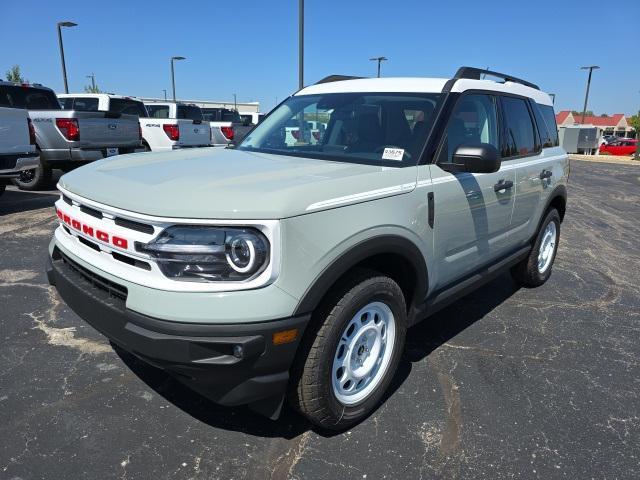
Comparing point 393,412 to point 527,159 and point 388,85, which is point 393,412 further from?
point 527,159

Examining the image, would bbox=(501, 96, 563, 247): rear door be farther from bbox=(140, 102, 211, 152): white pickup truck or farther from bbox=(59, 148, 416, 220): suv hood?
bbox=(140, 102, 211, 152): white pickup truck

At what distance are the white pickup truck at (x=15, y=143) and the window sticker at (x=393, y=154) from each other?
6.80 m

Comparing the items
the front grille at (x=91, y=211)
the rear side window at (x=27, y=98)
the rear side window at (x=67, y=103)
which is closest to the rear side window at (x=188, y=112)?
the rear side window at (x=67, y=103)

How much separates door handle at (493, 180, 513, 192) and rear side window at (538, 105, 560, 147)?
4.69ft

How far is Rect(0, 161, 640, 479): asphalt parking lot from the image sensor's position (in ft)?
7.77

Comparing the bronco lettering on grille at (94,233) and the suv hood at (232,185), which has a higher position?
the suv hood at (232,185)

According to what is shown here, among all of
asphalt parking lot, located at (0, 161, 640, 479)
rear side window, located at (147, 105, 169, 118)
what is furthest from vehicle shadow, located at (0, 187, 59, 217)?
rear side window, located at (147, 105, 169, 118)

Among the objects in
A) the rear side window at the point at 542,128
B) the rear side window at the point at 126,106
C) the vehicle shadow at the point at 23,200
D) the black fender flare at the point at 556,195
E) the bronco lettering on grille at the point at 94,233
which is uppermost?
the rear side window at the point at 126,106

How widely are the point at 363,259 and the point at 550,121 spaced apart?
357cm

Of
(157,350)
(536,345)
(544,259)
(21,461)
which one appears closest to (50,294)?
(21,461)

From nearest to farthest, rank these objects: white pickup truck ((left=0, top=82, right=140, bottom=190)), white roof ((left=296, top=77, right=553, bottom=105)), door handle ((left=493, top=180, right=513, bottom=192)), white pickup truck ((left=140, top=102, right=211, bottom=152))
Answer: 1. white roof ((left=296, top=77, right=553, bottom=105))
2. door handle ((left=493, top=180, right=513, bottom=192))
3. white pickup truck ((left=0, top=82, right=140, bottom=190))
4. white pickup truck ((left=140, top=102, right=211, bottom=152))

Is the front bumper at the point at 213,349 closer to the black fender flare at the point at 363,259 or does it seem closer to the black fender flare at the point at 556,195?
the black fender flare at the point at 363,259

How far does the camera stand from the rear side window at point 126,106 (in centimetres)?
1235

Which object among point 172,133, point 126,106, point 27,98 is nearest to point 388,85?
point 27,98
